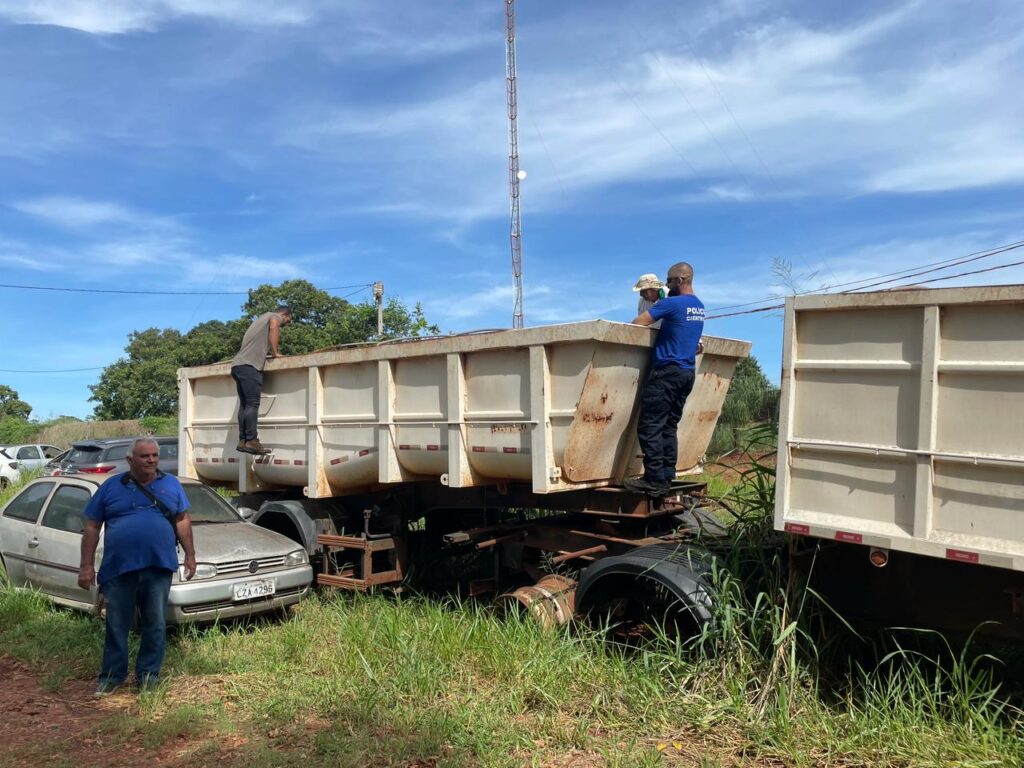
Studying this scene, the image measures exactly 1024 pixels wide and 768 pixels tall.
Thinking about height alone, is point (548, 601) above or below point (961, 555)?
below

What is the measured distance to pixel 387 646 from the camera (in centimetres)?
571

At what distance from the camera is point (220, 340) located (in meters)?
36.4

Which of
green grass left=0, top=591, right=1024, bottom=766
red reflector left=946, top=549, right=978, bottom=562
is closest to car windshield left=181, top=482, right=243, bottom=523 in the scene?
green grass left=0, top=591, right=1024, bottom=766

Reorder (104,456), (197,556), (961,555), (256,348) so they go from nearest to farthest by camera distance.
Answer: (961,555), (197,556), (256,348), (104,456)

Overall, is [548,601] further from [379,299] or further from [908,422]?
[379,299]

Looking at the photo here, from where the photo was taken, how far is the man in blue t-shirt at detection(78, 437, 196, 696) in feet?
17.6

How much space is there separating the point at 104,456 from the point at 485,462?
40.6ft

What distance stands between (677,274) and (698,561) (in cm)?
199

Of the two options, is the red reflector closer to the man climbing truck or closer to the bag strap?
the man climbing truck

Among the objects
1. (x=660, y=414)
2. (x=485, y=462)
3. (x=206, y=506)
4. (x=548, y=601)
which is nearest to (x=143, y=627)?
(x=206, y=506)

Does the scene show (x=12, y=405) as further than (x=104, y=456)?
Yes

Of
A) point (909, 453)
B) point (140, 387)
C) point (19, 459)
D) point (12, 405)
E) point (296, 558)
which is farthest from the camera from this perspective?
point (12, 405)

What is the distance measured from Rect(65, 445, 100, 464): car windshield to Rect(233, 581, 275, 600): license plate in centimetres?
1060

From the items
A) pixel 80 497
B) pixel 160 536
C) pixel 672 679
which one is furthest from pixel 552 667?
pixel 80 497
